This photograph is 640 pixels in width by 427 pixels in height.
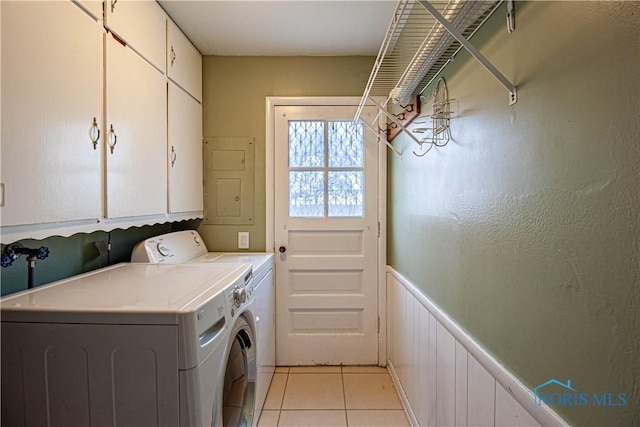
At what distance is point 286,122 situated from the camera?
2.44 meters

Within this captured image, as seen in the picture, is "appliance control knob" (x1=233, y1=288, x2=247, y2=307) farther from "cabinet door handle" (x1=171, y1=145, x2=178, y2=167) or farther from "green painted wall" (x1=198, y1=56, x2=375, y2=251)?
"green painted wall" (x1=198, y1=56, x2=375, y2=251)

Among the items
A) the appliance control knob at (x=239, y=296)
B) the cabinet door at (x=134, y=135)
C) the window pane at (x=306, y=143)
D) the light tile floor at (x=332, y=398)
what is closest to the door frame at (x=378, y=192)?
the window pane at (x=306, y=143)

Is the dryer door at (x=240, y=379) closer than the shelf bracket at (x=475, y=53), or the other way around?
the shelf bracket at (x=475, y=53)

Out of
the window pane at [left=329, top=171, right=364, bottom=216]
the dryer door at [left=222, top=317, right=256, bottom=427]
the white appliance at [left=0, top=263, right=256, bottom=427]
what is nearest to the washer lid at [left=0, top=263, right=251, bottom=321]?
the white appliance at [left=0, top=263, right=256, bottom=427]

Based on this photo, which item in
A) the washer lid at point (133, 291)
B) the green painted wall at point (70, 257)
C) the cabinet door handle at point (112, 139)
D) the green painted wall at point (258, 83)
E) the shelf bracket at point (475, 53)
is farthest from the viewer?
the green painted wall at point (258, 83)

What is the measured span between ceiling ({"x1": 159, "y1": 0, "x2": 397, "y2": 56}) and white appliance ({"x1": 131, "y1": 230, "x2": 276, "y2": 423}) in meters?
1.31

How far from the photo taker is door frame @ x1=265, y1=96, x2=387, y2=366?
2416 millimetres

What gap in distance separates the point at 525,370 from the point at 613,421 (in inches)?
9.4

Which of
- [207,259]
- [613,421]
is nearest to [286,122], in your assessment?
[207,259]

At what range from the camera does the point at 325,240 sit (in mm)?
2459

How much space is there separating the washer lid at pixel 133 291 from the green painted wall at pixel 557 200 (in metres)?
0.88

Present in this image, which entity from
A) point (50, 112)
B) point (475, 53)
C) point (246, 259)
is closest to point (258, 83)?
point (246, 259)

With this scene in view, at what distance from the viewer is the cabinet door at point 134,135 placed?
133cm

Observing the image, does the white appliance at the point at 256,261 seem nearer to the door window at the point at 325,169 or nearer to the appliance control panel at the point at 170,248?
the appliance control panel at the point at 170,248
